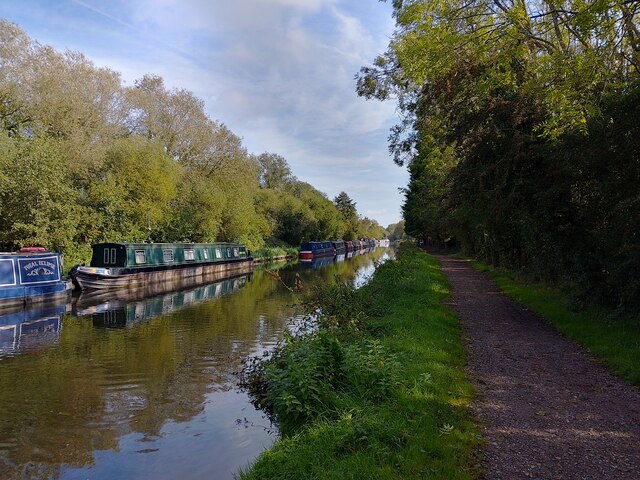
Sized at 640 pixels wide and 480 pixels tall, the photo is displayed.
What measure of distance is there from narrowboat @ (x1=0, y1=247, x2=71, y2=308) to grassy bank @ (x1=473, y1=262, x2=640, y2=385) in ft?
53.7

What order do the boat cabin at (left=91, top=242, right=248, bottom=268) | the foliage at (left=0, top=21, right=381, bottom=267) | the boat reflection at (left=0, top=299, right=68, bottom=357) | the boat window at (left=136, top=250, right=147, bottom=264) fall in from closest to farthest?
the boat reflection at (left=0, top=299, right=68, bottom=357) < the foliage at (left=0, top=21, right=381, bottom=267) < the boat cabin at (left=91, top=242, right=248, bottom=268) < the boat window at (left=136, top=250, right=147, bottom=264)

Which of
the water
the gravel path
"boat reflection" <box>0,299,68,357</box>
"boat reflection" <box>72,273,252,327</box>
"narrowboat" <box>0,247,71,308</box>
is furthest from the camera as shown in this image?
"narrowboat" <box>0,247,71,308</box>

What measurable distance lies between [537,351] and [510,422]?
3474mm

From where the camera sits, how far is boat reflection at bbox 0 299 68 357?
37.1ft

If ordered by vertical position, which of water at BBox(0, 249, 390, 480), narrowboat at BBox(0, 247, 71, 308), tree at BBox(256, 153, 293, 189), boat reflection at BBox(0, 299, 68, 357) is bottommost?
water at BBox(0, 249, 390, 480)

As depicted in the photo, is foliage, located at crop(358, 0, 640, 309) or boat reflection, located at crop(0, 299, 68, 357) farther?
boat reflection, located at crop(0, 299, 68, 357)

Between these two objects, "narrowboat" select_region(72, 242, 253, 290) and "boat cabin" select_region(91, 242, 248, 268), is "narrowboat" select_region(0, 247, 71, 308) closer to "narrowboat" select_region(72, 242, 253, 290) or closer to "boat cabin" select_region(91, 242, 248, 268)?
"narrowboat" select_region(72, 242, 253, 290)

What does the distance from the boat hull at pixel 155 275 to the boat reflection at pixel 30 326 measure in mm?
2890

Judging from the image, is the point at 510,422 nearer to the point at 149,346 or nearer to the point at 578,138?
the point at 578,138

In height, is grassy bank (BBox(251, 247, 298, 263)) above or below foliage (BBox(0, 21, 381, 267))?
below

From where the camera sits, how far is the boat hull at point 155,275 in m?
21.2

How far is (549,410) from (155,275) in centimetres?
2318

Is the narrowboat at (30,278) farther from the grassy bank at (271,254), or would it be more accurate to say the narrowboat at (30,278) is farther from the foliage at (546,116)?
the grassy bank at (271,254)

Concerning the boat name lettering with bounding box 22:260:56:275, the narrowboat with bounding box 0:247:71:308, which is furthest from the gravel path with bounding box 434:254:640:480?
the boat name lettering with bounding box 22:260:56:275
